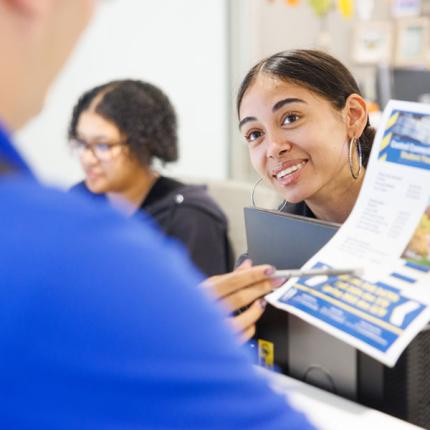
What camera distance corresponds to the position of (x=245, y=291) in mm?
896

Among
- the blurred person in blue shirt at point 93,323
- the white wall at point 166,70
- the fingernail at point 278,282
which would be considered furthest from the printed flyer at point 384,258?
the white wall at point 166,70

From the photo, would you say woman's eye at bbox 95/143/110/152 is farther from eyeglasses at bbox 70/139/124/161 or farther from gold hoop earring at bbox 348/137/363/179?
gold hoop earring at bbox 348/137/363/179

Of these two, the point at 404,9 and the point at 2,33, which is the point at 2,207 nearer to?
the point at 2,33

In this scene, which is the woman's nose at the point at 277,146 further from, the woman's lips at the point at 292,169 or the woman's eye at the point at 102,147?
the woman's eye at the point at 102,147

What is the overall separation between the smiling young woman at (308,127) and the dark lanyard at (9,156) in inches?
33.8

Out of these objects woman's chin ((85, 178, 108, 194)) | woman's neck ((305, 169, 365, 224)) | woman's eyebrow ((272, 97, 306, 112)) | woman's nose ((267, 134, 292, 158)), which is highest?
woman's eyebrow ((272, 97, 306, 112))

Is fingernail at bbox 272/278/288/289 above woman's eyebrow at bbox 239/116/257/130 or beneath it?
beneath

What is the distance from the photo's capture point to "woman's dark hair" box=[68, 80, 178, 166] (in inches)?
77.1

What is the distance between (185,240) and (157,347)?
59.3 inches

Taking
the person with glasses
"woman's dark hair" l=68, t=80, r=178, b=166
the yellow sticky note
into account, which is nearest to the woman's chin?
the person with glasses

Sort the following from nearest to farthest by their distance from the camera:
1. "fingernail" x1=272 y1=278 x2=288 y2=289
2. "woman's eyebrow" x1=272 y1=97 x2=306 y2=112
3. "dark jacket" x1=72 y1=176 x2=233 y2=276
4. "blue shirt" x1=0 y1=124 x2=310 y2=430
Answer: "blue shirt" x1=0 y1=124 x2=310 y2=430, "fingernail" x1=272 y1=278 x2=288 y2=289, "woman's eyebrow" x1=272 y1=97 x2=306 y2=112, "dark jacket" x1=72 y1=176 x2=233 y2=276

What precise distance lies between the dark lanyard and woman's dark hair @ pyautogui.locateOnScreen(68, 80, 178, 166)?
1.66 metres

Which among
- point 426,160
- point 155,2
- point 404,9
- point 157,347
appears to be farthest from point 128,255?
point 404,9

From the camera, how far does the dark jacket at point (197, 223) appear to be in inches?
70.1
